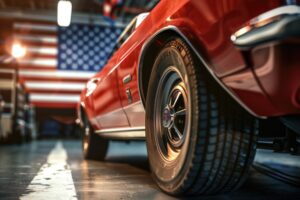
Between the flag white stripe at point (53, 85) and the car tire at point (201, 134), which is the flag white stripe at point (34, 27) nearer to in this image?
the flag white stripe at point (53, 85)

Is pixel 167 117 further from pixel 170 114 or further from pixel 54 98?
pixel 54 98

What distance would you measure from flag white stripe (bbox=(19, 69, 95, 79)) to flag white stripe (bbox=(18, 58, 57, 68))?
0.84ft

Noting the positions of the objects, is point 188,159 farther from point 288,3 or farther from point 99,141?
point 99,141

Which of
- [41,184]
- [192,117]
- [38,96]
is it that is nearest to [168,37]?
[192,117]

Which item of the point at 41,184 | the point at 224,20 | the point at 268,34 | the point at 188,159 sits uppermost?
the point at 224,20

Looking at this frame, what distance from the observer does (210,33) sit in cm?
177

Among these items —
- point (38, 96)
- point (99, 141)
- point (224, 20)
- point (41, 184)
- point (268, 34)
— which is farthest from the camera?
point (38, 96)

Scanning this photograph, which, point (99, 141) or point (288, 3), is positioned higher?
point (288, 3)

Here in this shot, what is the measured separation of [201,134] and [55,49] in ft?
46.5

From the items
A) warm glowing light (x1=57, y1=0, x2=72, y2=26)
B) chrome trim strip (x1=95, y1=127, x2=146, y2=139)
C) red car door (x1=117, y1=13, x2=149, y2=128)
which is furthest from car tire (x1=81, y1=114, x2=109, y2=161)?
warm glowing light (x1=57, y1=0, x2=72, y2=26)

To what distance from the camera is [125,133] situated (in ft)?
11.2

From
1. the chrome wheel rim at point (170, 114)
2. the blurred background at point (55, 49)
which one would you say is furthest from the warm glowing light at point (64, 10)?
the chrome wheel rim at point (170, 114)

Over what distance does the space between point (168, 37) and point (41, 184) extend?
1270 millimetres

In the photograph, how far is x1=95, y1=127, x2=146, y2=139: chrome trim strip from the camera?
9.84ft
